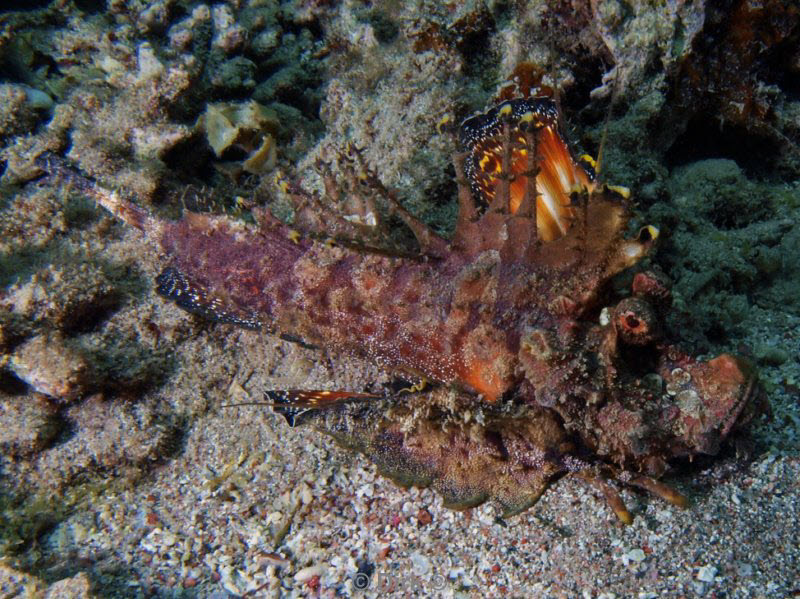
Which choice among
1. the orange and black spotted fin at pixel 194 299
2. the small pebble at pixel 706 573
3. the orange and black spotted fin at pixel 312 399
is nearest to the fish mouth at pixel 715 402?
the small pebble at pixel 706 573

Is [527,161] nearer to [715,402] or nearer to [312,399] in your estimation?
[715,402]

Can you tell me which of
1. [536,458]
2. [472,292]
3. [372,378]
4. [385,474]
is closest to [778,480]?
[536,458]

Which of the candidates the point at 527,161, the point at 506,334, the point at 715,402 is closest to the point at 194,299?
the point at 506,334

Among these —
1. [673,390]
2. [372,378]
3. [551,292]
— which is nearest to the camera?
[673,390]

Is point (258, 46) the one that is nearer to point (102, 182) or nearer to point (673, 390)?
point (102, 182)

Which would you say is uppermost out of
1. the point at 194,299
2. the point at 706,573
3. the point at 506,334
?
the point at 506,334
